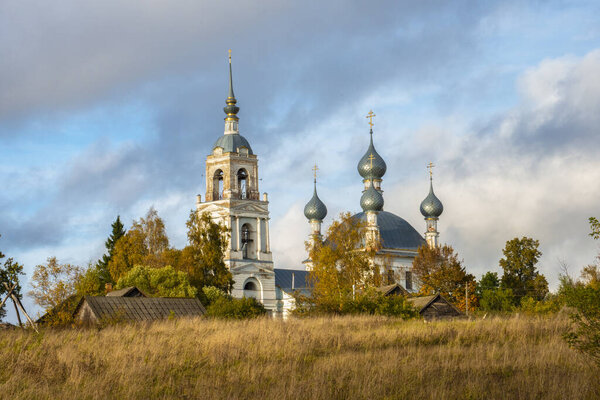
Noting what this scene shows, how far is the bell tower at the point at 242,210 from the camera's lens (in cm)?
7775

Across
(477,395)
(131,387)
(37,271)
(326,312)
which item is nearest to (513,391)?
(477,395)

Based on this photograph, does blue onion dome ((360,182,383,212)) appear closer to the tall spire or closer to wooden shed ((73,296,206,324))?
the tall spire

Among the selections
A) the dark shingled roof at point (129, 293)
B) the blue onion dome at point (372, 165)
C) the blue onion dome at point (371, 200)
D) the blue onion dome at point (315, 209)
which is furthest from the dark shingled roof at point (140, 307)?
the blue onion dome at point (372, 165)

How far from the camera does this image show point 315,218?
95812mm

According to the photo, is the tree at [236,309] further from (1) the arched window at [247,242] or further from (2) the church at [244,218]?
(1) the arched window at [247,242]

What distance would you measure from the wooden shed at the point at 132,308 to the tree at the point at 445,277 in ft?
113

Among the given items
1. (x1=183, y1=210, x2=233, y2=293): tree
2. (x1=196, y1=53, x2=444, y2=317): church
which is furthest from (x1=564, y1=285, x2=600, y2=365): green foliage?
(x1=196, y1=53, x2=444, y2=317): church

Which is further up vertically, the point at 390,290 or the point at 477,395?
the point at 390,290

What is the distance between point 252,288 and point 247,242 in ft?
14.0

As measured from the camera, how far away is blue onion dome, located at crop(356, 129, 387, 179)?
9662cm

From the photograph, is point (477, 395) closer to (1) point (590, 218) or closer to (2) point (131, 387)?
(1) point (590, 218)

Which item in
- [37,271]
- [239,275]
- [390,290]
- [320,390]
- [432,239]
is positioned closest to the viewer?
[320,390]

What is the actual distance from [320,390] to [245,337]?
7059 mm

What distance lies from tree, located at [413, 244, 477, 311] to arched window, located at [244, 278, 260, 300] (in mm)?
14472
